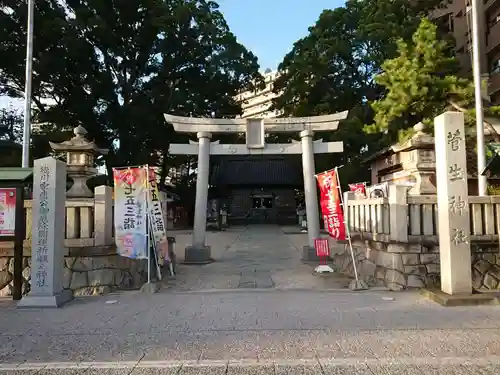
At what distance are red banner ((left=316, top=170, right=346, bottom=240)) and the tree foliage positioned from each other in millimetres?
18502

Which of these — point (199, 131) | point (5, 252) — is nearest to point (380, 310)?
point (5, 252)

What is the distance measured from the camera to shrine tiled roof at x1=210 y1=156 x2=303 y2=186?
39625 millimetres

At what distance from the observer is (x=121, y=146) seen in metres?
28.1

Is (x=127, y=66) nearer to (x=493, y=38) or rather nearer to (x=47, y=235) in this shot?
(x=47, y=235)

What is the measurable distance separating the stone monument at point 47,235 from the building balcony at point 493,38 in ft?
99.8

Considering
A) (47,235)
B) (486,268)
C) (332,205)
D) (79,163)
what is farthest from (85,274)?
(486,268)

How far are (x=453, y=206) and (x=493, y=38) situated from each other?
2782cm

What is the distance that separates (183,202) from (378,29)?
19634mm

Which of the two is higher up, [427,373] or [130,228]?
[130,228]

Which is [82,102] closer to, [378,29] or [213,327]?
[378,29]

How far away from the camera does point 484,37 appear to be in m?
30.7

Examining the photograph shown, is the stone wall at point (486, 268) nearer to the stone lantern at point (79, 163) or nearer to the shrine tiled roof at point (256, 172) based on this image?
the stone lantern at point (79, 163)

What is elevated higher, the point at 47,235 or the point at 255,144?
the point at 255,144

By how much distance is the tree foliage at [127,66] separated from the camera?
25266 millimetres
